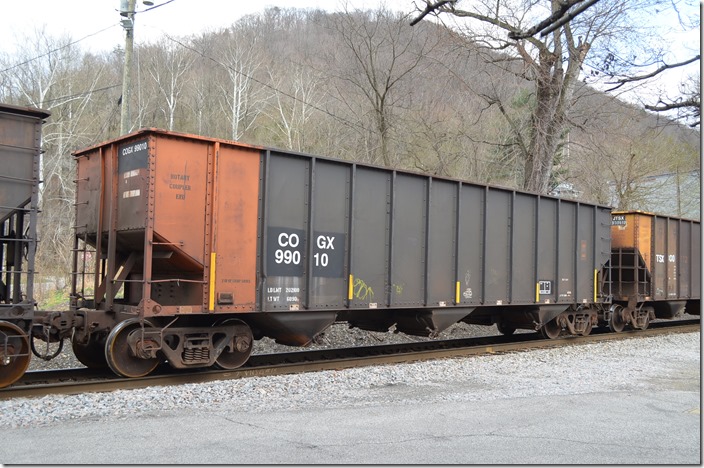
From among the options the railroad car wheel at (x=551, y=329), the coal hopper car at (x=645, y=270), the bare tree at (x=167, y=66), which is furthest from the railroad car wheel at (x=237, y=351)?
the bare tree at (x=167, y=66)

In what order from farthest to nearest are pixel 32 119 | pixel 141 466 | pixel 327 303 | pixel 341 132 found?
pixel 341 132, pixel 327 303, pixel 32 119, pixel 141 466

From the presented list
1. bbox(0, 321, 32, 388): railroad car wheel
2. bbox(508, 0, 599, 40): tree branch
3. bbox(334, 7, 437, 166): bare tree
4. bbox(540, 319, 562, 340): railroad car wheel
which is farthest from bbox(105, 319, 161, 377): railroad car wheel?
bbox(334, 7, 437, 166): bare tree

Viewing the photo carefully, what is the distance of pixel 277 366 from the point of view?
9836 mm

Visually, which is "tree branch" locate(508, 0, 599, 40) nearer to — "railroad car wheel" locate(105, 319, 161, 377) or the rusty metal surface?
"railroad car wheel" locate(105, 319, 161, 377)

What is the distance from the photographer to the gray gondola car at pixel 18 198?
7691 millimetres

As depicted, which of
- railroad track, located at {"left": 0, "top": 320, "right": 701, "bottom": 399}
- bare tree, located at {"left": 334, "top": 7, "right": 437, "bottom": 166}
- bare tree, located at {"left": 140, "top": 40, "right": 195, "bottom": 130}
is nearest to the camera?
railroad track, located at {"left": 0, "top": 320, "right": 701, "bottom": 399}

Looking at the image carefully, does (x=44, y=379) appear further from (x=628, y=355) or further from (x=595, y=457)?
(x=628, y=355)

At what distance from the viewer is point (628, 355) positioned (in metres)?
12.1

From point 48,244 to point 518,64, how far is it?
20.7m

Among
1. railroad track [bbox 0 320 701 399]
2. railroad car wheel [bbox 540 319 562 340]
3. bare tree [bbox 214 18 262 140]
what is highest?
bare tree [bbox 214 18 262 140]

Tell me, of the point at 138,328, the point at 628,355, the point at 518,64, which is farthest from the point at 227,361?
the point at 518,64

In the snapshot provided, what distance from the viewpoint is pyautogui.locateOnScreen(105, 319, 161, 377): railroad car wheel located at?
27.3ft

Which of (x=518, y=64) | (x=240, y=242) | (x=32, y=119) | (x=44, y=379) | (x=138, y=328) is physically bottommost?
(x=44, y=379)

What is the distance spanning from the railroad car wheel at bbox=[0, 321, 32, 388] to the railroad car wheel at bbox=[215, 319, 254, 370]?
8.95ft
